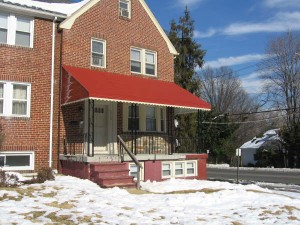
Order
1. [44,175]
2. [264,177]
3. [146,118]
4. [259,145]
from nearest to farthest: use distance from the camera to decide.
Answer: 1. [44,175]
2. [146,118]
3. [264,177]
4. [259,145]

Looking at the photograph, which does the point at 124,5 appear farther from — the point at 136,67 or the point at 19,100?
the point at 19,100

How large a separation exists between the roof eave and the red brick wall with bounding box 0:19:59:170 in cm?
25

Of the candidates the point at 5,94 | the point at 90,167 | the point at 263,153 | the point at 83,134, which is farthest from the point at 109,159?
the point at 263,153

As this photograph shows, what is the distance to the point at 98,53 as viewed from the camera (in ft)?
56.3

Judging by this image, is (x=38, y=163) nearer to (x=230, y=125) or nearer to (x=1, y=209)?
(x=1, y=209)

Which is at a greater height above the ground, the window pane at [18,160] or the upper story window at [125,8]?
the upper story window at [125,8]

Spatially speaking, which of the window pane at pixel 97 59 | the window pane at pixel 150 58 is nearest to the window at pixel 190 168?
the window pane at pixel 150 58

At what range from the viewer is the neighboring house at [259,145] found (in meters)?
42.8

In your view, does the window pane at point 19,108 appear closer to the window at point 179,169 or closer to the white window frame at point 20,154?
the white window frame at point 20,154

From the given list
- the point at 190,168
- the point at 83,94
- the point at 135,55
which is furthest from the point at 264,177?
the point at 83,94

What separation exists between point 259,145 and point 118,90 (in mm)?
34707

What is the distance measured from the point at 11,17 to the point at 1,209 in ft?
28.6

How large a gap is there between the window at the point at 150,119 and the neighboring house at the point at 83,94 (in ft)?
0.16

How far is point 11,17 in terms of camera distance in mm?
Answer: 14844
